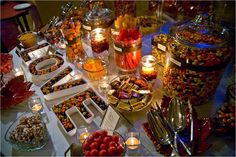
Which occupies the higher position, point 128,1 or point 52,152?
point 128,1

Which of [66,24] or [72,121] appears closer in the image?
[72,121]


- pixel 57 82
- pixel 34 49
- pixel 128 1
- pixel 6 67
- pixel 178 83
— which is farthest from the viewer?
pixel 128 1

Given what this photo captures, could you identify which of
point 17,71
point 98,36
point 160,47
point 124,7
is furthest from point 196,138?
point 124,7

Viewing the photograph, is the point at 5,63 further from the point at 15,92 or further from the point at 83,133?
the point at 83,133

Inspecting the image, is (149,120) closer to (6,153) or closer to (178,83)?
(178,83)

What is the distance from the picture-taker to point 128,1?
1643 millimetres

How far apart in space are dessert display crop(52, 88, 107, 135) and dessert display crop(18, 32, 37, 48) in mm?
673

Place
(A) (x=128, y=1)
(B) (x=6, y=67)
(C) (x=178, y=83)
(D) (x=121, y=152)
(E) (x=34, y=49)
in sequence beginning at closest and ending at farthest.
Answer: (D) (x=121, y=152)
(C) (x=178, y=83)
(B) (x=6, y=67)
(E) (x=34, y=49)
(A) (x=128, y=1)

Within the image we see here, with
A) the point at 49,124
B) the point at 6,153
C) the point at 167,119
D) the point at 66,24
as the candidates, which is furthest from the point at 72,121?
the point at 66,24

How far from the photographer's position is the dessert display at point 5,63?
131cm

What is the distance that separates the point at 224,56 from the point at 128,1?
0.94m

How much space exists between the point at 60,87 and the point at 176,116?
569 millimetres

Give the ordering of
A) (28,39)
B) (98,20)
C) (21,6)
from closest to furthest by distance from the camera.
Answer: (98,20) < (28,39) < (21,6)

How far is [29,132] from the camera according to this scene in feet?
2.84
